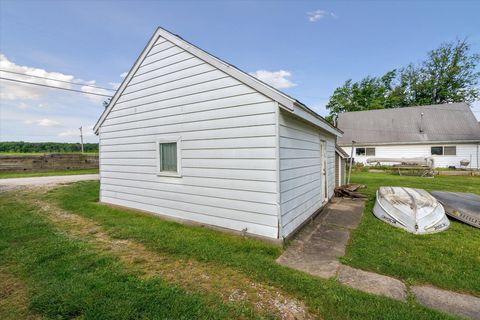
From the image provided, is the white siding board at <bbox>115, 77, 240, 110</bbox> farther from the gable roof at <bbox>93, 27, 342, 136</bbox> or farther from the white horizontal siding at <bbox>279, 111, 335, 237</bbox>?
the white horizontal siding at <bbox>279, 111, 335, 237</bbox>

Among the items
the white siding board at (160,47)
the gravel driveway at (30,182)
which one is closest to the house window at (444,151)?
the white siding board at (160,47)

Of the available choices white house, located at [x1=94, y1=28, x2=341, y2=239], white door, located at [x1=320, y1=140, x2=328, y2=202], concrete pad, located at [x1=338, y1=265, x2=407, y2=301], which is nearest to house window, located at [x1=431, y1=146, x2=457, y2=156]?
white door, located at [x1=320, y1=140, x2=328, y2=202]

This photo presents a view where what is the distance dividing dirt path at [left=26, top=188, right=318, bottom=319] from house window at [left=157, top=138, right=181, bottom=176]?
189cm

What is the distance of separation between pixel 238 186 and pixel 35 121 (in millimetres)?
34746

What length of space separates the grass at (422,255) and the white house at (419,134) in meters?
19.3

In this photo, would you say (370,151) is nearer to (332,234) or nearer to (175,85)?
(332,234)

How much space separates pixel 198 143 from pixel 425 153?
76.9 ft

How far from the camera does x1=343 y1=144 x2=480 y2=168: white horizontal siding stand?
18.9 meters

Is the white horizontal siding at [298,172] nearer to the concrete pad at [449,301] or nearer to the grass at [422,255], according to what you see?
the grass at [422,255]

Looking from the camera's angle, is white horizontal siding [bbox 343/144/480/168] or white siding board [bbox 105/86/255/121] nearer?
white siding board [bbox 105/86/255/121]

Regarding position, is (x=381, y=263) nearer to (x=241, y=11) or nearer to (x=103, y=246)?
(x=103, y=246)

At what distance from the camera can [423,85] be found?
3119 centimetres

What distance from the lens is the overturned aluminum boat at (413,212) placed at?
4941 mm

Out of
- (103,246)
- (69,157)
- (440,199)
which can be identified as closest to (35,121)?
(69,157)
